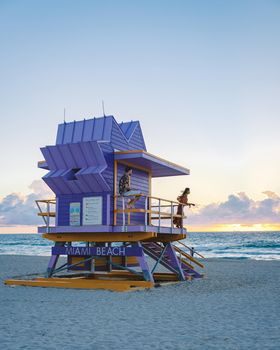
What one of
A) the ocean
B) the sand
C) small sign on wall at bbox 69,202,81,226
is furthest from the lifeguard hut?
the ocean

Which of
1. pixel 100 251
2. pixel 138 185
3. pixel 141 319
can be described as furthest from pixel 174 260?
pixel 141 319

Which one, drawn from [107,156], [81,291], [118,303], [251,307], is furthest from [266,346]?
[107,156]

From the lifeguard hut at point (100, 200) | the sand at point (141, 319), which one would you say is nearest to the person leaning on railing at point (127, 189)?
the lifeguard hut at point (100, 200)

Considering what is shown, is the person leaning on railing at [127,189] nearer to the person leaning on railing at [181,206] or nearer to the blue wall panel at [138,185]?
the blue wall panel at [138,185]

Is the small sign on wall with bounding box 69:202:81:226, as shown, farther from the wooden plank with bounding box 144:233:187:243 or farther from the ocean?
the ocean

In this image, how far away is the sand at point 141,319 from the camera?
8.92 metres

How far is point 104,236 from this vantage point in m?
18.2

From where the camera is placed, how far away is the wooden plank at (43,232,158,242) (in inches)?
696

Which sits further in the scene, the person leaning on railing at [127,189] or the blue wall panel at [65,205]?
the blue wall panel at [65,205]

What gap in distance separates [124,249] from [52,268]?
3.74m

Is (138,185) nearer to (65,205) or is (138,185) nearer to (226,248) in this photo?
(65,205)

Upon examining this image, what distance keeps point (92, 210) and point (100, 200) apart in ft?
1.63

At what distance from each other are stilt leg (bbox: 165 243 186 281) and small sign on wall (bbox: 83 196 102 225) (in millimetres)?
3969

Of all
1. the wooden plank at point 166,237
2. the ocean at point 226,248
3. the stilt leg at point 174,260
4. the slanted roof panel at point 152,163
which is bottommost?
the ocean at point 226,248
